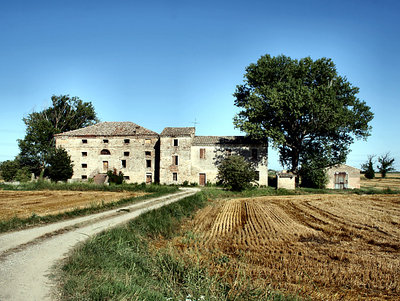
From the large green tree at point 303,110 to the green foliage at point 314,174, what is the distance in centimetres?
44

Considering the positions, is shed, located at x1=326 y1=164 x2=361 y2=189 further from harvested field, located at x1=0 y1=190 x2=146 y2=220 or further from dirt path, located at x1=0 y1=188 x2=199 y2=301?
dirt path, located at x1=0 y1=188 x2=199 y2=301

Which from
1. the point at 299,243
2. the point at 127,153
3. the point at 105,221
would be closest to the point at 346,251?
the point at 299,243

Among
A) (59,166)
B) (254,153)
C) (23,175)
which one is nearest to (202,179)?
(254,153)

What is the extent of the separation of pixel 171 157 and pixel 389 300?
101 ft

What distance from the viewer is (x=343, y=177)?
3328 cm

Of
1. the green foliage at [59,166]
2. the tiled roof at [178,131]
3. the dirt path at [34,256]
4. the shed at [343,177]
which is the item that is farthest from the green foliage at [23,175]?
the shed at [343,177]

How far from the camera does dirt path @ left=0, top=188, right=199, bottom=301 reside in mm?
4121

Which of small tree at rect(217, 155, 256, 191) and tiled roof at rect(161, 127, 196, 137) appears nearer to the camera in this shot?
small tree at rect(217, 155, 256, 191)

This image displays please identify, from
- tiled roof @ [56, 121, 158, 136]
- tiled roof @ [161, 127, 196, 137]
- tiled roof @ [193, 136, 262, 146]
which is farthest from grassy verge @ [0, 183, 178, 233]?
tiled roof @ [193, 136, 262, 146]

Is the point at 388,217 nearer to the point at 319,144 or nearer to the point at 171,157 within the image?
the point at 319,144

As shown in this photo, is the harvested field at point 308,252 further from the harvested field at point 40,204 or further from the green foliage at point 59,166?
the green foliage at point 59,166

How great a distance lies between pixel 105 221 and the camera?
1028 cm

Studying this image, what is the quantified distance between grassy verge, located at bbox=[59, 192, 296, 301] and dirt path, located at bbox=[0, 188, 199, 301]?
0.36 meters

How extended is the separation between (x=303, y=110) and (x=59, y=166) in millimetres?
32630
